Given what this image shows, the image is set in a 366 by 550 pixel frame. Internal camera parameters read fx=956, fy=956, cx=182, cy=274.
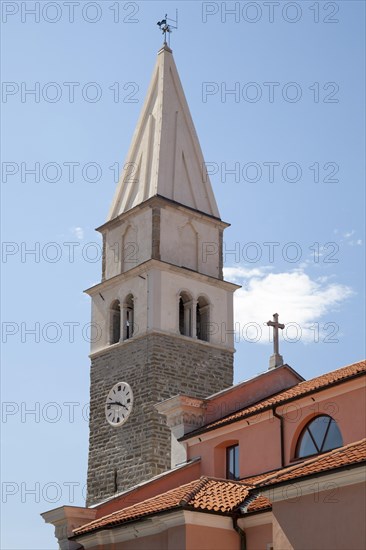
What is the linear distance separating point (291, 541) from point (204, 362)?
1753 centimetres

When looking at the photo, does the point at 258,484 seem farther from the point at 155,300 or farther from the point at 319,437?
the point at 155,300

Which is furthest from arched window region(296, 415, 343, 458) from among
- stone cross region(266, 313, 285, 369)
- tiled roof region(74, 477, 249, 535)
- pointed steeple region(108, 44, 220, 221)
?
pointed steeple region(108, 44, 220, 221)

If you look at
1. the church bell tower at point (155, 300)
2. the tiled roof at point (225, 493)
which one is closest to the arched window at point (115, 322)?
the church bell tower at point (155, 300)

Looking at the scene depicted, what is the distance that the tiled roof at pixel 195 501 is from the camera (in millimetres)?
20109

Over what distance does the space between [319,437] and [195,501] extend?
424 centimetres

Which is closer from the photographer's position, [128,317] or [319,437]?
[319,437]

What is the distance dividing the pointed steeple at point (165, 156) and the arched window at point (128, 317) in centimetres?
379

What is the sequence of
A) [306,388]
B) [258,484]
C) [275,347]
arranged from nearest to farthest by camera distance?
[258,484], [306,388], [275,347]

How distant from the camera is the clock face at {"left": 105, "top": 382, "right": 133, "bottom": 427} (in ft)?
108

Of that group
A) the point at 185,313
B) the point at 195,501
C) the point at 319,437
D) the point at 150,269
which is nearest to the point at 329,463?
the point at 195,501

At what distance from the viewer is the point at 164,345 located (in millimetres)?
33375

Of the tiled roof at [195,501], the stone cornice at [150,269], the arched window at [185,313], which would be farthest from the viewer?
the arched window at [185,313]

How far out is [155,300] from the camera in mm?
33938

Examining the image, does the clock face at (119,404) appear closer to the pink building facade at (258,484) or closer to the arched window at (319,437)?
the pink building facade at (258,484)
